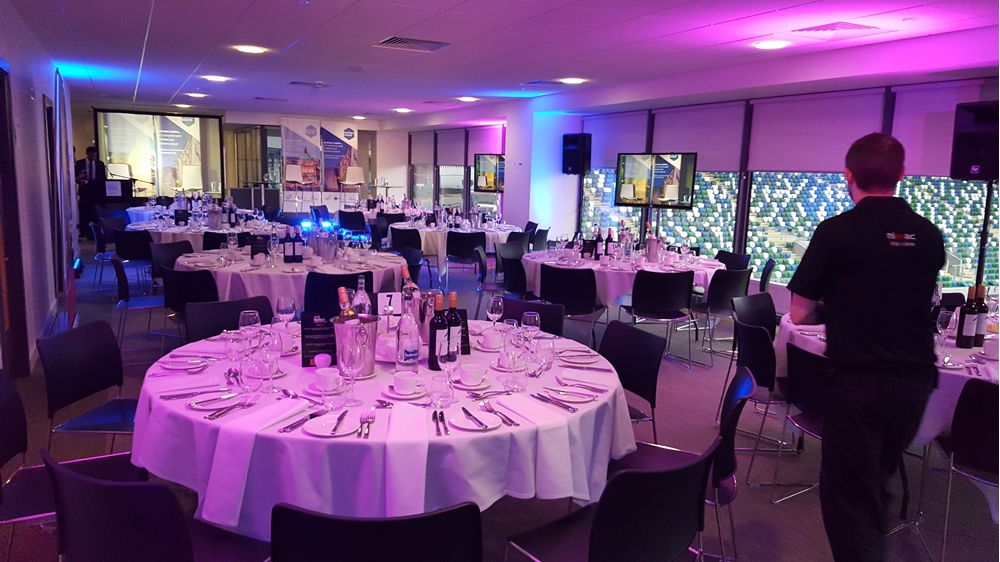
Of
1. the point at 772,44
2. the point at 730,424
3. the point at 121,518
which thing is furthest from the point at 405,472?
the point at 772,44

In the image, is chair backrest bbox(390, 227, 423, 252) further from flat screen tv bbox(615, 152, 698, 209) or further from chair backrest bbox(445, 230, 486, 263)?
flat screen tv bbox(615, 152, 698, 209)

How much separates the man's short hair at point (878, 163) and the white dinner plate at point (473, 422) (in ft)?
5.22

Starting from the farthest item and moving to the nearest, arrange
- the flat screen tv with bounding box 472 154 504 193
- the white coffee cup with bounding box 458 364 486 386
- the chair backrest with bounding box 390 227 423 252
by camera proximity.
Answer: the flat screen tv with bounding box 472 154 504 193
the chair backrest with bounding box 390 227 423 252
the white coffee cup with bounding box 458 364 486 386

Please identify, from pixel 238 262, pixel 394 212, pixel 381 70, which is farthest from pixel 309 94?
pixel 238 262

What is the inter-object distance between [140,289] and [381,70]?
4265 mm

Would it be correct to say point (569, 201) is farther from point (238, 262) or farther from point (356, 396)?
point (356, 396)

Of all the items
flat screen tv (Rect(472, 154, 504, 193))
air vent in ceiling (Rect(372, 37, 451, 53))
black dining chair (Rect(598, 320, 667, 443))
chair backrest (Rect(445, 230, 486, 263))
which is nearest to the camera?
black dining chair (Rect(598, 320, 667, 443))

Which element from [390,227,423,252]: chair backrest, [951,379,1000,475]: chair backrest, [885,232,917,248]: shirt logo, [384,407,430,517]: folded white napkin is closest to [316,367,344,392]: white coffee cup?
[384,407,430,517]: folded white napkin

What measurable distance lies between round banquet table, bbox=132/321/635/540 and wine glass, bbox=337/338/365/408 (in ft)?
0.21

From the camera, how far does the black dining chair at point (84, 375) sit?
2.89 meters

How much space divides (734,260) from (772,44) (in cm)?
213

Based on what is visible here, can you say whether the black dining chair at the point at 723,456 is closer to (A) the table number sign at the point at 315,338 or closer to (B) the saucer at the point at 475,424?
(B) the saucer at the point at 475,424

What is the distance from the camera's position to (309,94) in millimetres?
11984

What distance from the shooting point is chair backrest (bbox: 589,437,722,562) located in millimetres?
1831
